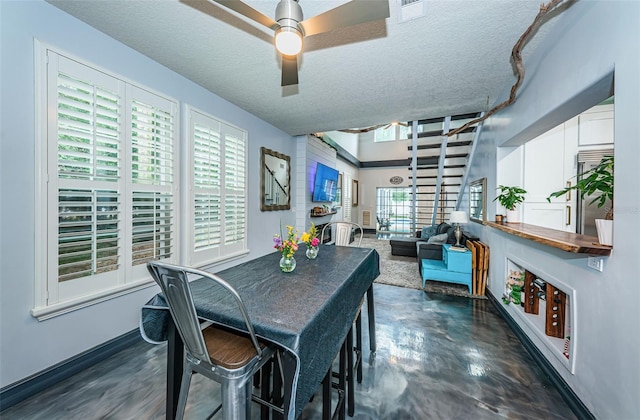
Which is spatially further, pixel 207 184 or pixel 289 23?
pixel 207 184

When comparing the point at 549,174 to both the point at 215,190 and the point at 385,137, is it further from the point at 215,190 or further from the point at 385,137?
the point at 385,137

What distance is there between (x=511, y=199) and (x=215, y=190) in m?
3.52

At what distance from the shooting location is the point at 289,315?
3.35 feet

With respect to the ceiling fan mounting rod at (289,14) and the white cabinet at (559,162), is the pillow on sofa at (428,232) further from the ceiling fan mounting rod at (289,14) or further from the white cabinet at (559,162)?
the ceiling fan mounting rod at (289,14)

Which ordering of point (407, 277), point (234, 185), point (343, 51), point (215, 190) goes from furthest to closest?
point (407, 277)
point (234, 185)
point (215, 190)
point (343, 51)

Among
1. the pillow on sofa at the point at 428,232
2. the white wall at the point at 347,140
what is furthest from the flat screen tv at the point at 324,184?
the pillow on sofa at the point at 428,232

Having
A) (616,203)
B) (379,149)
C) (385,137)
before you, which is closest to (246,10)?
(616,203)

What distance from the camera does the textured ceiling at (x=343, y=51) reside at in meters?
1.71

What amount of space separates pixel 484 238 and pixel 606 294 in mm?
2497

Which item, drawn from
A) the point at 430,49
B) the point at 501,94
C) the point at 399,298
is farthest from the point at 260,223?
the point at 501,94

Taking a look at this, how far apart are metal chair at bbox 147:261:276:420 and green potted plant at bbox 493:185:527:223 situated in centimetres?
290

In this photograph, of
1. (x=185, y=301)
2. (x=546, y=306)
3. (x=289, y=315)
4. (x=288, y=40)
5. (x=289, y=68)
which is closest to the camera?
(x=185, y=301)

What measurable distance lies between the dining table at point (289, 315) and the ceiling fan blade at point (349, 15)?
5.00ft

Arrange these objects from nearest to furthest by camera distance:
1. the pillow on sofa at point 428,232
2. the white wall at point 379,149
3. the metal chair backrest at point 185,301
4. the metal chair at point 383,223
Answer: the metal chair backrest at point 185,301 → the pillow on sofa at point 428,232 → the white wall at point 379,149 → the metal chair at point 383,223
